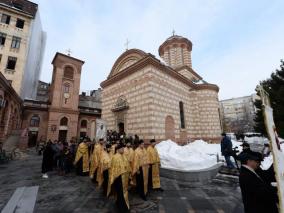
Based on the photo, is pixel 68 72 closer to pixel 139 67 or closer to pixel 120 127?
pixel 120 127

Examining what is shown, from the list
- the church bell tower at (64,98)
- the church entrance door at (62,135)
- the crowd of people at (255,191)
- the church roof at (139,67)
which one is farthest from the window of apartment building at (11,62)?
the crowd of people at (255,191)

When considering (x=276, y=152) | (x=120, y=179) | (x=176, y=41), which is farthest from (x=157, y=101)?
(x=176, y=41)

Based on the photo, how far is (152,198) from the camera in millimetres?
5078

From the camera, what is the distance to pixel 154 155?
246 inches

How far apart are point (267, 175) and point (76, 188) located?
6.05m

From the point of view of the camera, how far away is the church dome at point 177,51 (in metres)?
21.5

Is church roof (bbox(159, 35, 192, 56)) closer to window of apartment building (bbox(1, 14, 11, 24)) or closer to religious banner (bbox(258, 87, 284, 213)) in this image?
religious banner (bbox(258, 87, 284, 213))

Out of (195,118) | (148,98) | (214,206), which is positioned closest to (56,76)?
(148,98)

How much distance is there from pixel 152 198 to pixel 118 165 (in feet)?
5.92

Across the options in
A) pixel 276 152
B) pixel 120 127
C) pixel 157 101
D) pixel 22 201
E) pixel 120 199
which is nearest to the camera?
pixel 276 152

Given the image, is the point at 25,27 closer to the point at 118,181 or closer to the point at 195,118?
the point at 195,118

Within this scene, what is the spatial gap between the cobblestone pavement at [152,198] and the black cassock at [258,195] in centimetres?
211

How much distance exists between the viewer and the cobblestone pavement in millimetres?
4242

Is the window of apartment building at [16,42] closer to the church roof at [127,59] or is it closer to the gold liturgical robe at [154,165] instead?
the church roof at [127,59]
